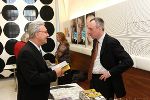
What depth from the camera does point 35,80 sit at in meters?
2.03

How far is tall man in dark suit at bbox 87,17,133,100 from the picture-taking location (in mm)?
2482

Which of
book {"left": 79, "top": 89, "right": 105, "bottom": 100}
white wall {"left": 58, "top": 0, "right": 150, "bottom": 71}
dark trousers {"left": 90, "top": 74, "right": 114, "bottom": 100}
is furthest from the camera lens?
white wall {"left": 58, "top": 0, "right": 150, "bottom": 71}

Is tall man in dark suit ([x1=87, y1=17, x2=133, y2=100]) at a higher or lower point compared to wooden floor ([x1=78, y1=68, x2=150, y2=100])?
higher

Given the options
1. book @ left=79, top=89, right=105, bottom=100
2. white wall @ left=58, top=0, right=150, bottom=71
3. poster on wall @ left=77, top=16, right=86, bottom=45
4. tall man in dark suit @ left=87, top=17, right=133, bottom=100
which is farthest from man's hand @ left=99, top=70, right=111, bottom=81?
poster on wall @ left=77, top=16, right=86, bottom=45

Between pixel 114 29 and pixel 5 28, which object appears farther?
pixel 5 28

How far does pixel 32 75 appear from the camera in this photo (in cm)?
202

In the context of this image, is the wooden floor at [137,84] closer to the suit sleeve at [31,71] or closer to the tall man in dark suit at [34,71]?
the tall man in dark suit at [34,71]

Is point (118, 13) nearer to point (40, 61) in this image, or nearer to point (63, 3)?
point (40, 61)

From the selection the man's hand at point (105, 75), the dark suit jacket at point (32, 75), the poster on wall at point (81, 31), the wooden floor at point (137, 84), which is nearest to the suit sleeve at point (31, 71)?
the dark suit jacket at point (32, 75)

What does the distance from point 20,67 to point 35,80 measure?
0.67 feet

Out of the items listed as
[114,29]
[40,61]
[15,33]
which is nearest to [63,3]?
[15,33]

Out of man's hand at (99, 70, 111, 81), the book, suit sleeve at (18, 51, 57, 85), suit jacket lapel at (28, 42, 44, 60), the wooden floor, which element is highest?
suit jacket lapel at (28, 42, 44, 60)

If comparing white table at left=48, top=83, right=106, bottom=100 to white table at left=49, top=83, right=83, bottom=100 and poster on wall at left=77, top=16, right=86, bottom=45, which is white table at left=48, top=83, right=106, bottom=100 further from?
poster on wall at left=77, top=16, right=86, bottom=45

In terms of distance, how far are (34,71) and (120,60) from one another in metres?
1.03
